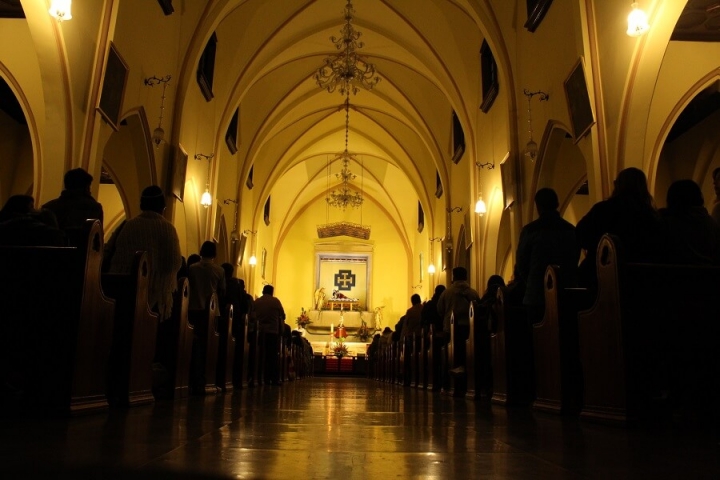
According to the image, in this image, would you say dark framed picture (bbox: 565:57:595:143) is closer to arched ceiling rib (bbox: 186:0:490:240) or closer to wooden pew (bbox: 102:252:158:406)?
arched ceiling rib (bbox: 186:0:490:240)

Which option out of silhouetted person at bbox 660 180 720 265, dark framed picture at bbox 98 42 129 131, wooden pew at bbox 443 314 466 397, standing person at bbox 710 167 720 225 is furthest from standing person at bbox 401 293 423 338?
silhouetted person at bbox 660 180 720 265

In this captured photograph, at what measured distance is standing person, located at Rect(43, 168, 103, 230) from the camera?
428 centimetres

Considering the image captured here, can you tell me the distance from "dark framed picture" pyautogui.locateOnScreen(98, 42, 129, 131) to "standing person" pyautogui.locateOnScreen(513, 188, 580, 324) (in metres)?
4.84

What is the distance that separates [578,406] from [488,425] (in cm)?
100

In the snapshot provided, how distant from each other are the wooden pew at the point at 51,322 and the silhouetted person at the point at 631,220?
2.60 m

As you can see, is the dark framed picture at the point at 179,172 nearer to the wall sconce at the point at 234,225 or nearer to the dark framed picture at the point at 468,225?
the wall sconce at the point at 234,225

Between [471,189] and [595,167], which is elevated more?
[471,189]

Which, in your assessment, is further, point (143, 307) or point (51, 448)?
point (143, 307)

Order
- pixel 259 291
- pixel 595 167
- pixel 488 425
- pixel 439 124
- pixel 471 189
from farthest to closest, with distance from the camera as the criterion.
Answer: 1. pixel 259 291
2. pixel 439 124
3. pixel 471 189
4. pixel 595 167
5. pixel 488 425

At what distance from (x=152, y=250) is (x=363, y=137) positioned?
15.5 meters

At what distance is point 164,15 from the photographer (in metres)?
9.23

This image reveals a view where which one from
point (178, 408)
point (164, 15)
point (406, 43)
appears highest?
point (406, 43)

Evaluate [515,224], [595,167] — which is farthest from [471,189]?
[595,167]

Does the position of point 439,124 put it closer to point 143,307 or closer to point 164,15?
point 164,15
